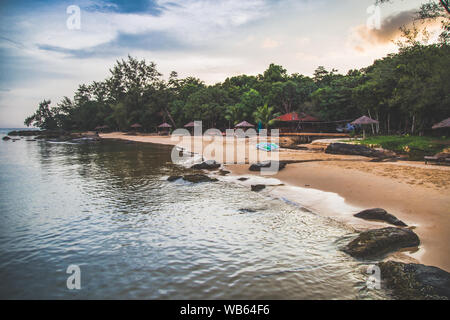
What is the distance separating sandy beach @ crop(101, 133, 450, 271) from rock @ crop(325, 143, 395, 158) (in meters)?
3.50

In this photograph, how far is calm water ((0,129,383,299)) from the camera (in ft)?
16.5

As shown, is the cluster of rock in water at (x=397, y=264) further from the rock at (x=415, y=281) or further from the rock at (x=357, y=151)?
the rock at (x=357, y=151)

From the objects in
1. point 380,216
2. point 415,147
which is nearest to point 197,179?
point 380,216

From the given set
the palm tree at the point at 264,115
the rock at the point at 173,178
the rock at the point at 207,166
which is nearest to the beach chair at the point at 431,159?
the rock at the point at 207,166

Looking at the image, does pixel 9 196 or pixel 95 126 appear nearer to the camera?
pixel 9 196

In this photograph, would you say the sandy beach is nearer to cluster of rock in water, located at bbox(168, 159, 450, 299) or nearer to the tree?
cluster of rock in water, located at bbox(168, 159, 450, 299)

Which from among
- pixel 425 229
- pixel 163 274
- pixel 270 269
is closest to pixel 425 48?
pixel 425 229

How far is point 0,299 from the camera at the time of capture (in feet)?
16.1

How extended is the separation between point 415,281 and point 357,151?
54.5 ft

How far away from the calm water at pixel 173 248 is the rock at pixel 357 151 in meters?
11.6

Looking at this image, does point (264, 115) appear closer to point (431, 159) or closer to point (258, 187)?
point (431, 159)

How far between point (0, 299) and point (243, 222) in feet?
18.6
